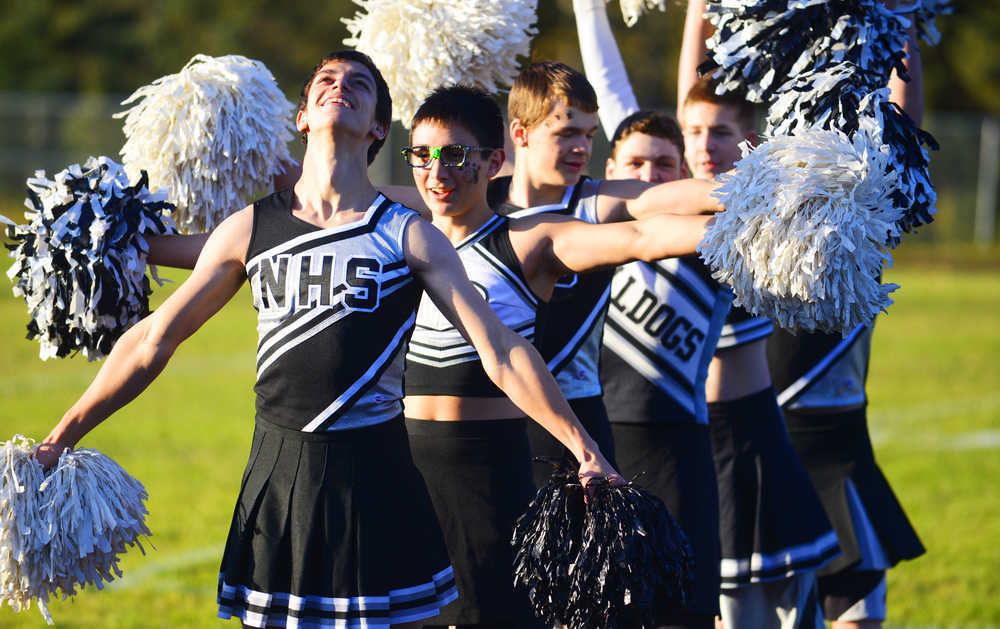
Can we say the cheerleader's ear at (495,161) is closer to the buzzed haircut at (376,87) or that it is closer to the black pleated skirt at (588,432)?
the buzzed haircut at (376,87)

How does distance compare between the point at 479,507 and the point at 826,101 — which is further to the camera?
the point at 479,507

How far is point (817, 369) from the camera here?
4.07 m

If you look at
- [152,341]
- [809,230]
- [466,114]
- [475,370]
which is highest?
[466,114]

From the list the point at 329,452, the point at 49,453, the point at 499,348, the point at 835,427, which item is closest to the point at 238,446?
the point at 835,427

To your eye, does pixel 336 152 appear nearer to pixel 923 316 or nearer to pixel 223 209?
pixel 223 209

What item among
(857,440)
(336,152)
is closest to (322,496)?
(336,152)

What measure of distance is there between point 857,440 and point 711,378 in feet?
2.45

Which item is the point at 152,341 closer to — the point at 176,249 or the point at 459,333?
the point at 176,249

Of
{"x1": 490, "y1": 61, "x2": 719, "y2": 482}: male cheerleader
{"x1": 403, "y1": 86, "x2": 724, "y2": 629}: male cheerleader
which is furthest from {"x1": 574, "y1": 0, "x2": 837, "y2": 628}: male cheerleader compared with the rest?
{"x1": 403, "y1": 86, "x2": 724, "y2": 629}: male cheerleader

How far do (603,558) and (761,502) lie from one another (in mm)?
1422

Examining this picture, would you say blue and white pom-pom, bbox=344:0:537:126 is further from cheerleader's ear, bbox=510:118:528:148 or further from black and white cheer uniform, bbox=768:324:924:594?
black and white cheer uniform, bbox=768:324:924:594

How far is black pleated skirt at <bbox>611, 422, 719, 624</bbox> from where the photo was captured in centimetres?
331

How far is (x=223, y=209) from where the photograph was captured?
2.96m

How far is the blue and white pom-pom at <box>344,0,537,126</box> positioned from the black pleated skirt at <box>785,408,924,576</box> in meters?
1.57
